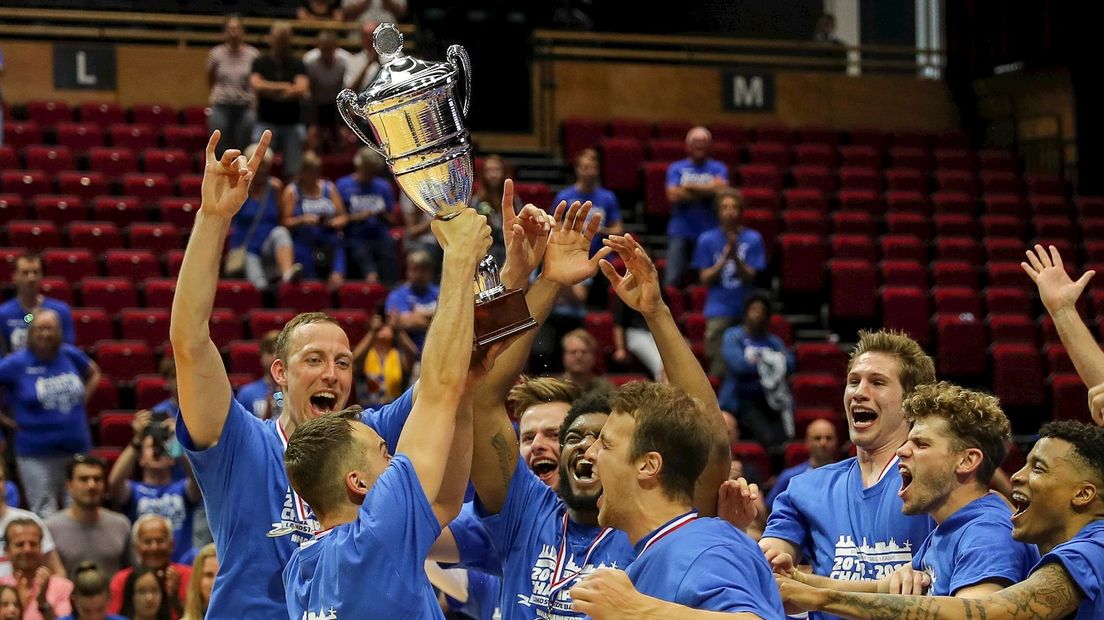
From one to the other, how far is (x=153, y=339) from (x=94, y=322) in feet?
1.40

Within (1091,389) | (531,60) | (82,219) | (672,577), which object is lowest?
(672,577)

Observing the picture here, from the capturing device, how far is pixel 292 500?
13.1 ft

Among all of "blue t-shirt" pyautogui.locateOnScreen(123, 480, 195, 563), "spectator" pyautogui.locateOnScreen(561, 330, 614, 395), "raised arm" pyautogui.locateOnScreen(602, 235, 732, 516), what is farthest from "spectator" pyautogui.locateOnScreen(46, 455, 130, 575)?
"raised arm" pyautogui.locateOnScreen(602, 235, 732, 516)

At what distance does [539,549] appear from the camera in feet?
13.6

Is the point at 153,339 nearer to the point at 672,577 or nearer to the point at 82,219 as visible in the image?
the point at 82,219

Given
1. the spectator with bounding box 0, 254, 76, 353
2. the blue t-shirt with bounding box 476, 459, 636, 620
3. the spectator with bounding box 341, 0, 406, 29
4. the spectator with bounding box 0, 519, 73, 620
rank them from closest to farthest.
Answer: the blue t-shirt with bounding box 476, 459, 636, 620 < the spectator with bounding box 0, 519, 73, 620 < the spectator with bounding box 0, 254, 76, 353 < the spectator with bounding box 341, 0, 406, 29

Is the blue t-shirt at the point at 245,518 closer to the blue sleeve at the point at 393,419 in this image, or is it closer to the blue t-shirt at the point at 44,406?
the blue sleeve at the point at 393,419

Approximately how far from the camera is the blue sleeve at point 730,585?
2.96 meters

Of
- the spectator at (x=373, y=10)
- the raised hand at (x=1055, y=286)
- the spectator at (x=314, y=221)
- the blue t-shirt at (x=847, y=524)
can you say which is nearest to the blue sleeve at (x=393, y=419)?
the blue t-shirt at (x=847, y=524)

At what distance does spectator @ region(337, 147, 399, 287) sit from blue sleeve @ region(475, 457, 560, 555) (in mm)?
6829

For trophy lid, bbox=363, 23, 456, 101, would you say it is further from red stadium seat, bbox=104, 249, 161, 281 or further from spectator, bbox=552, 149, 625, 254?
red stadium seat, bbox=104, 249, 161, 281

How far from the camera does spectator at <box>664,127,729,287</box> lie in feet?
37.5

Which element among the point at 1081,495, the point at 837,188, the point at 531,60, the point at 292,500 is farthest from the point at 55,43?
the point at 1081,495

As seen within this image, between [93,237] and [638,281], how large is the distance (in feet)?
26.4
